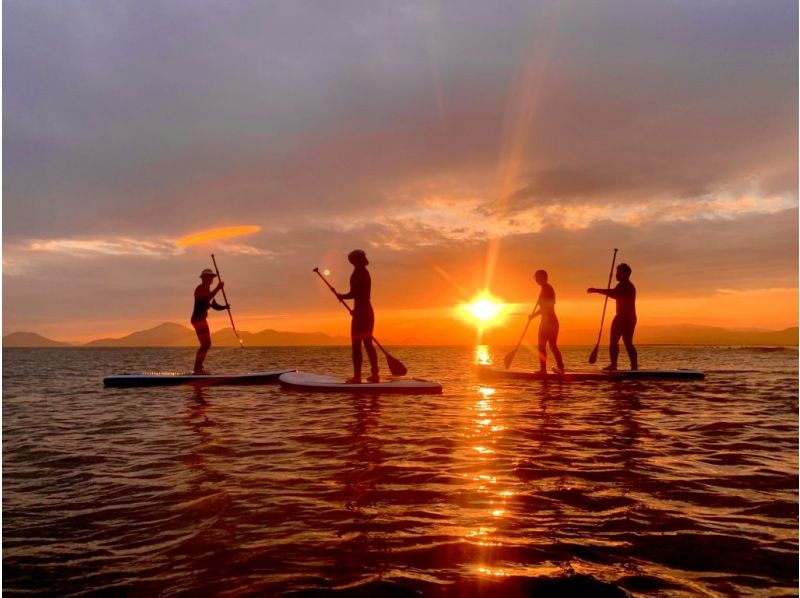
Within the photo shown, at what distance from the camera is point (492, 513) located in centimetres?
457

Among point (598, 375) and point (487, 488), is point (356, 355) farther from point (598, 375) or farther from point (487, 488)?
point (487, 488)

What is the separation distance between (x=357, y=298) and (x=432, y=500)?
9.00 metres

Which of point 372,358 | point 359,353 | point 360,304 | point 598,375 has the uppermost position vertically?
point 360,304

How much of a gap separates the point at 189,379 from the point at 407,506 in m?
13.3

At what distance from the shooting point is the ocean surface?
3457 mm

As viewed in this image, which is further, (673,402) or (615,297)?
(615,297)

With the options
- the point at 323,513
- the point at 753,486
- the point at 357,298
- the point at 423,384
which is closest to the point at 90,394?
the point at 357,298

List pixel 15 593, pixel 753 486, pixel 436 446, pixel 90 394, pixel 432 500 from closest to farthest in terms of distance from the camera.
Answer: pixel 15 593 → pixel 432 500 → pixel 753 486 → pixel 436 446 → pixel 90 394

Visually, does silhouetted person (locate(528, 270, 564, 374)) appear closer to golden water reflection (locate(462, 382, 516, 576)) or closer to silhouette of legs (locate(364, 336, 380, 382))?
silhouette of legs (locate(364, 336, 380, 382))

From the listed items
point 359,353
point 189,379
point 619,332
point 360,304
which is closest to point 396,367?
point 359,353

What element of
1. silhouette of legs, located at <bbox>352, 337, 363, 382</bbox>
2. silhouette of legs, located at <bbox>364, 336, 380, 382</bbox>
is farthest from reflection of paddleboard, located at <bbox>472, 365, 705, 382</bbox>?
silhouette of legs, located at <bbox>352, 337, 363, 382</bbox>

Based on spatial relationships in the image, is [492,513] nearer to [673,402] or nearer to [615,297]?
[673,402]

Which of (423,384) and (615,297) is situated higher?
(615,297)

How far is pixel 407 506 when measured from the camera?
480cm
